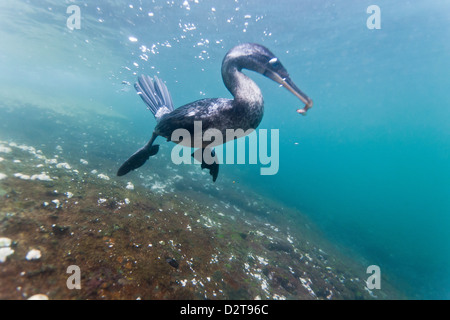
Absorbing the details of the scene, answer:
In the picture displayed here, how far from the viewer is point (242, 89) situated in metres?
2.79

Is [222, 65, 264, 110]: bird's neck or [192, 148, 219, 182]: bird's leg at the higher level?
[222, 65, 264, 110]: bird's neck

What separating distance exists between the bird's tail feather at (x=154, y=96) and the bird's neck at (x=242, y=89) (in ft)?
6.57

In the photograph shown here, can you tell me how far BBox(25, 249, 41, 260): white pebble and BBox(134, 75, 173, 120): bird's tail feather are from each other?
3107 mm

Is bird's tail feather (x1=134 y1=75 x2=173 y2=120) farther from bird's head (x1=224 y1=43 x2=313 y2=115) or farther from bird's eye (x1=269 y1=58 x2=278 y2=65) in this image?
bird's eye (x1=269 y1=58 x2=278 y2=65)

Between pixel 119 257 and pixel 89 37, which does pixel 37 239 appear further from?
pixel 89 37

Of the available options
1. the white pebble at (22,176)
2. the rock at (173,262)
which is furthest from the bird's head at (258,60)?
the white pebble at (22,176)

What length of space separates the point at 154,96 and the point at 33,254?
3.80 m

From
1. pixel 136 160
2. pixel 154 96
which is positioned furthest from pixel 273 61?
pixel 136 160

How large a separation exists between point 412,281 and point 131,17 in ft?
89.4

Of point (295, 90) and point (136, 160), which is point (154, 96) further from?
point (295, 90)

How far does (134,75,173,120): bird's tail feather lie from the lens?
452cm

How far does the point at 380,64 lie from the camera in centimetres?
2252

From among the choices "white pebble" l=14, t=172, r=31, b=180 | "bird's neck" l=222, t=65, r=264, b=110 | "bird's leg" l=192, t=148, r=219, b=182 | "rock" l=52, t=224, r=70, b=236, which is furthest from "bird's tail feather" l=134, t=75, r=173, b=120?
"white pebble" l=14, t=172, r=31, b=180
